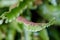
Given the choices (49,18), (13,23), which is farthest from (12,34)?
(49,18)

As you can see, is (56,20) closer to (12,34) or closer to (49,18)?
(49,18)

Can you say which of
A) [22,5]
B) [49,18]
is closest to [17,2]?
[22,5]


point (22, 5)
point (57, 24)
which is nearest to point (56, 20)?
point (57, 24)

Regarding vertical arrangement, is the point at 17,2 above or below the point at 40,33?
above

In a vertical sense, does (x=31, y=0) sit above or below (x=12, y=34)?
above

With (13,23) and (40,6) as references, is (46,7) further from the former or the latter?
(13,23)

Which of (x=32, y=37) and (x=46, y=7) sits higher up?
(x=46, y=7)

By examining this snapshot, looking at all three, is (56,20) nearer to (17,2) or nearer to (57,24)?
(57,24)
